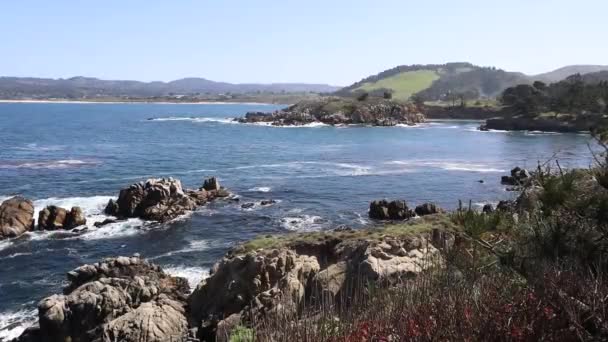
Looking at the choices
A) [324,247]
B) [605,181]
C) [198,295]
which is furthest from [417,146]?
[605,181]

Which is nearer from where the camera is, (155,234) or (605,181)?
(605,181)

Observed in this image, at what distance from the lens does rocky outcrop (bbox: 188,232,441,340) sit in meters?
19.8

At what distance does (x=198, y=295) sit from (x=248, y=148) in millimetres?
68771

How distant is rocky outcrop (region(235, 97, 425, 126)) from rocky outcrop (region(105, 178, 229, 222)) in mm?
101838

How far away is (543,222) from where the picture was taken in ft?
35.6

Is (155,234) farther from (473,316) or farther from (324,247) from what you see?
(473,316)

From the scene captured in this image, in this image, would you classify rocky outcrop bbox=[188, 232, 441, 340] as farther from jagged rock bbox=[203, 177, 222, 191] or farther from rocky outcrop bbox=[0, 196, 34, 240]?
jagged rock bbox=[203, 177, 222, 191]

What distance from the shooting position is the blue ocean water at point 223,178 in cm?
3384

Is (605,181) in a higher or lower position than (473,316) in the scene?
higher

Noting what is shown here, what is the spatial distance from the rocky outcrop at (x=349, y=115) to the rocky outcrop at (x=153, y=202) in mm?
101838

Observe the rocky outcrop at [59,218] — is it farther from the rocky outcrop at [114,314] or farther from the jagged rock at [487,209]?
the jagged rock at [487,209]

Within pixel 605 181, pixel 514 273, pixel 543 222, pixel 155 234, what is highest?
pixel 605 181

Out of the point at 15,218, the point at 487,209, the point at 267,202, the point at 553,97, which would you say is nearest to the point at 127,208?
the point at 15,218

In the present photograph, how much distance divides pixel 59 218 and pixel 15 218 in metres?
2.87
